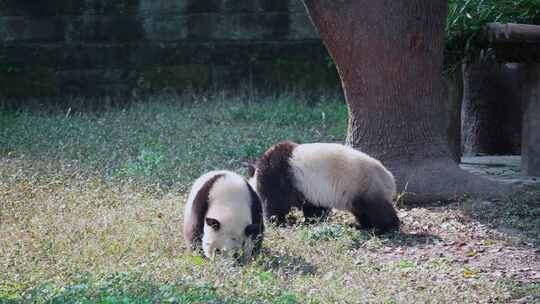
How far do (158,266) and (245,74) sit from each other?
6960mm

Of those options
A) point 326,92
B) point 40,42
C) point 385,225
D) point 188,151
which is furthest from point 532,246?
point 40,42

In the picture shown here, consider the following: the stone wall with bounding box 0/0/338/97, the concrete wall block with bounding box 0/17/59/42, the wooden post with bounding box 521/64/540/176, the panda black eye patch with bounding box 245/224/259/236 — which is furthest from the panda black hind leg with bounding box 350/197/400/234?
the concrete wall block with bounding box 0/17/59/42

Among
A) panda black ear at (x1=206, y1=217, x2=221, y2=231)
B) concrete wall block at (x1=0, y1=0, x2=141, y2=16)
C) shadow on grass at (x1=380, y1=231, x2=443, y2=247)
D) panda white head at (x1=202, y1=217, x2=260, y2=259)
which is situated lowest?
shadow on grass at (x1=380, y1=231, x2=443, y2=247)

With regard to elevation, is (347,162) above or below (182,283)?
above

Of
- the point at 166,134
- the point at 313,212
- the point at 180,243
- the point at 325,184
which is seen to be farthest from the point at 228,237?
the point at 166,134

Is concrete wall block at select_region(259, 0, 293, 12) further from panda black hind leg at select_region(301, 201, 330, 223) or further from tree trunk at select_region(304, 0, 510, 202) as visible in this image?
panda black hind leg at select_region(301, 201, 330, 223)

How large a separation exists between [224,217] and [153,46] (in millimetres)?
6423

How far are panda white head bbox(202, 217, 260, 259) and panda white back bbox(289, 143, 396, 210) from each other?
1.16 metres

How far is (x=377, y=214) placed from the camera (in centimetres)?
643

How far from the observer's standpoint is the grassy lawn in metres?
4.84

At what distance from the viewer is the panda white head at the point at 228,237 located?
5504 millimetres

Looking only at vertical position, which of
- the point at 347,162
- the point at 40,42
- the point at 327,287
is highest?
the point at 40,42

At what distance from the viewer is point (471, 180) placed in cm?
713

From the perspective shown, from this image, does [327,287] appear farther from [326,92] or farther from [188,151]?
[326,92]
